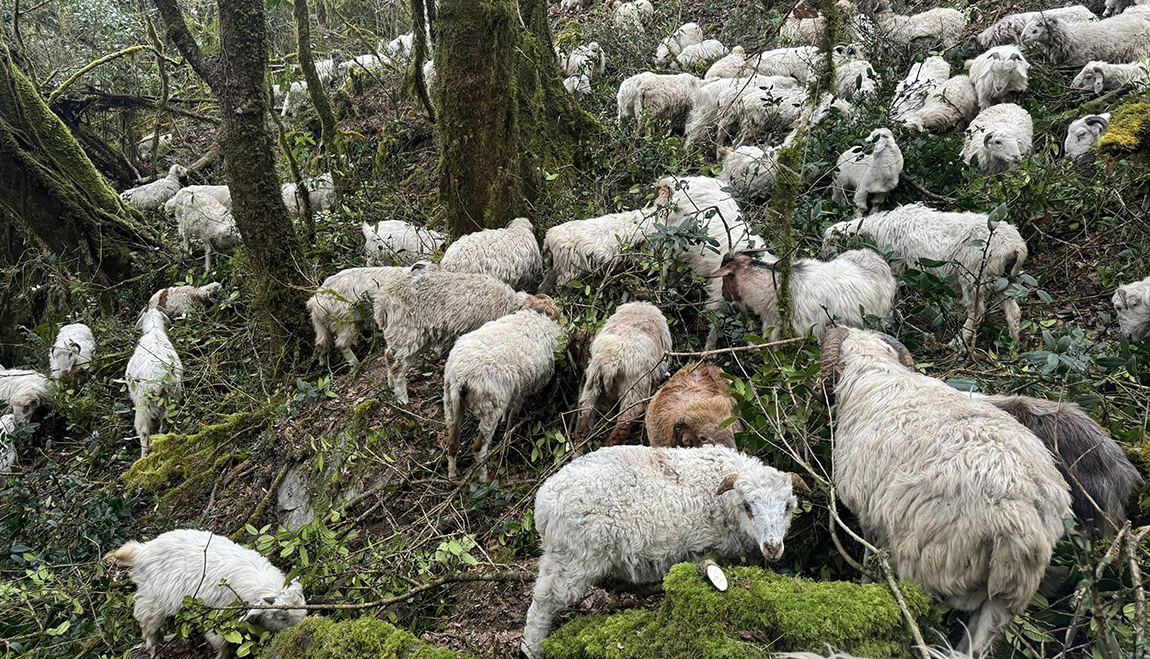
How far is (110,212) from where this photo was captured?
10.0 metres

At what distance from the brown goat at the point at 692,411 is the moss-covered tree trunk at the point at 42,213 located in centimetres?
958

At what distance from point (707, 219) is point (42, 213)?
9876 millimetres

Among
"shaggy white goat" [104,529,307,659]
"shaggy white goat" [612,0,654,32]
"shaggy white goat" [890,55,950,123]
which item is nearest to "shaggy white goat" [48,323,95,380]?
"shaggy white goat" [104,529,307,659]

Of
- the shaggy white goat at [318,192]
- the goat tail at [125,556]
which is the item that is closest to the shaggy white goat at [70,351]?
the shaggy white goat at [318,192]

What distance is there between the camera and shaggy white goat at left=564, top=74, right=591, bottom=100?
10.6m

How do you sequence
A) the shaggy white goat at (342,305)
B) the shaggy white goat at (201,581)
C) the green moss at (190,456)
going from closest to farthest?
the shaggy white goat at (201,581)
the green moss at (190,456)
the shaggy white goat at (342,305)

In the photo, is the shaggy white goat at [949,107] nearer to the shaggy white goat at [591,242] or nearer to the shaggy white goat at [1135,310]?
the shaggy white goat at [1135,310]

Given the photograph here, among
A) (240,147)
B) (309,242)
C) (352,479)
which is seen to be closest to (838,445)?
(352,479)

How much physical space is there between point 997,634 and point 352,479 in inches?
173

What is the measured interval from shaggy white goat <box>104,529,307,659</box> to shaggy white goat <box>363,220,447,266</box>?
3837 millimetres

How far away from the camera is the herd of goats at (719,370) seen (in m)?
2.65

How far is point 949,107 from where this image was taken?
25.0ft

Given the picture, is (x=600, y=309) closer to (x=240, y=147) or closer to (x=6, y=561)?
(x=240, y=147)

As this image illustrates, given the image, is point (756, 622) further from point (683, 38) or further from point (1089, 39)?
point (683, 38)
